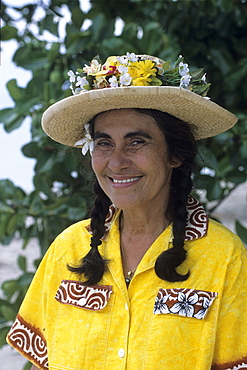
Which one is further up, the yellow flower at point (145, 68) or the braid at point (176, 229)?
the yellow flower at point (145, 68)

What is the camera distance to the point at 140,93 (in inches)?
60.6

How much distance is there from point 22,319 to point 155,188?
2.17 feet

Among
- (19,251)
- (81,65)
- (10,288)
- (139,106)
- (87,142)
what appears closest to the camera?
(139,106)

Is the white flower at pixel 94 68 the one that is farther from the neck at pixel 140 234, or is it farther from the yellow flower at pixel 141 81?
the neck at pixel 140 234

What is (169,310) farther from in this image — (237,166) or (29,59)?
(29,59)

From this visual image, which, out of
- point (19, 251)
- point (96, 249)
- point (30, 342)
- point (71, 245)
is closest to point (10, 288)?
point (30, 342)

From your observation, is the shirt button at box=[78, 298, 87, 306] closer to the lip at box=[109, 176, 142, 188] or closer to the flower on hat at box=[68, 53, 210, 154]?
the lip at box=[109, 176, 142, 188]

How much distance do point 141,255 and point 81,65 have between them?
3.81 ft

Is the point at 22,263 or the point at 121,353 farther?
the point at 22,263

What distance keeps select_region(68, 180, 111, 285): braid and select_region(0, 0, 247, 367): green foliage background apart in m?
0.41

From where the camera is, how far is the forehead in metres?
1.67

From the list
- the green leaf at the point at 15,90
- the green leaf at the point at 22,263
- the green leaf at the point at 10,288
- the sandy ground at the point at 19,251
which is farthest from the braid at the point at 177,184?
the sandy ground at the point at 19,251

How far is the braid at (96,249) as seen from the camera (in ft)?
5.76

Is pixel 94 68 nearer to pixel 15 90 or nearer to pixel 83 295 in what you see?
pixel 83 295
